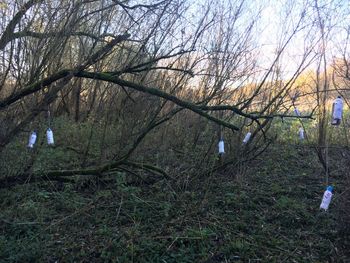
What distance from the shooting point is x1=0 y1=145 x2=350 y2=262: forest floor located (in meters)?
3.36

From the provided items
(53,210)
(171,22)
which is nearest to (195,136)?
(171,22)

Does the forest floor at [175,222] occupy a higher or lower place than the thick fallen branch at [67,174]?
lower

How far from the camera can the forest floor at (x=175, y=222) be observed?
3.36 m

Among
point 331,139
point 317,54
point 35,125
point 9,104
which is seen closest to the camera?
point 9,104

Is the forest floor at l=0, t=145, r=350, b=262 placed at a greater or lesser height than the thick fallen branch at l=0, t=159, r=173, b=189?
lesser

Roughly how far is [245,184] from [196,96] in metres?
1.81

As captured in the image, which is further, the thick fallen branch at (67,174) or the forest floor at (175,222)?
the thick fallen branch at (67,174)

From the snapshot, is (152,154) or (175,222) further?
(152,154)

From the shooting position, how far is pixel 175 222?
3.90 metres

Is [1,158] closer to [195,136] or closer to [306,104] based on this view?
[195,136]

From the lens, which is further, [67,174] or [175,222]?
[67,174]

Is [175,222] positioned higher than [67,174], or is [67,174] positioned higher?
[67,174]

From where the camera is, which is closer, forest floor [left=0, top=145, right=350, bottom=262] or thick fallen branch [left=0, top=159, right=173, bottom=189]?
forest floor [left=0, top=145, right=350, bottom=262]

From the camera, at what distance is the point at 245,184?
209 inches
